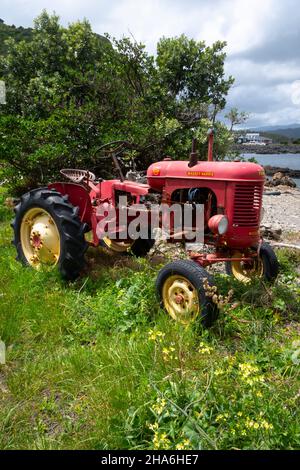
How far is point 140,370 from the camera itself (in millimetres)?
2562

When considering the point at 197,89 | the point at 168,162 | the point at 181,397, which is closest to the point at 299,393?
the point at 181,397

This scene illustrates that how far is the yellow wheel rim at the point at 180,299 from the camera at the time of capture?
3.20 m

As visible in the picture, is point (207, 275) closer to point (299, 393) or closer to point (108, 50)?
point (299, 393)

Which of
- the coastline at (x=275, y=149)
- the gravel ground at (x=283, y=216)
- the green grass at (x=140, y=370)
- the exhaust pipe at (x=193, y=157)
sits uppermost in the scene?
the exhaust pipe at (x=193, y=157)

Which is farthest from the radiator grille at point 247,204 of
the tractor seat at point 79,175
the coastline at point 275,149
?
the coastline at point 275,149

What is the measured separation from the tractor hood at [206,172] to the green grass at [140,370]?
975 millimetres

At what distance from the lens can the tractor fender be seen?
4.62 metres

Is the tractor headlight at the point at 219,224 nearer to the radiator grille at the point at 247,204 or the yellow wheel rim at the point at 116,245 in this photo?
the radiator grille at the point at 247,204

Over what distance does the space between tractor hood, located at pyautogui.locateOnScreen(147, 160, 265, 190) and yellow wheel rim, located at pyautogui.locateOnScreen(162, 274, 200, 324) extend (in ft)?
3.12

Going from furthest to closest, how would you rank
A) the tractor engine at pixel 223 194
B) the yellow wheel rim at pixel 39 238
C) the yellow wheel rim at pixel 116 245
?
the yellow wheel rim at pixel 116 245
the yellow wheel rim at pixel 39 238
the tractor engine at pixel 223 194

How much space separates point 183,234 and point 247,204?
0.65 metres

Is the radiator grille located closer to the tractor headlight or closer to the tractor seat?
the tractor headlight

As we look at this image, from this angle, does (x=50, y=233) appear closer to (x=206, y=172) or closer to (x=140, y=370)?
(x=206, y=172)

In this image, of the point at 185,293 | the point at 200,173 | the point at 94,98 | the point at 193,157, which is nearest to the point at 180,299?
the point at 185,293
